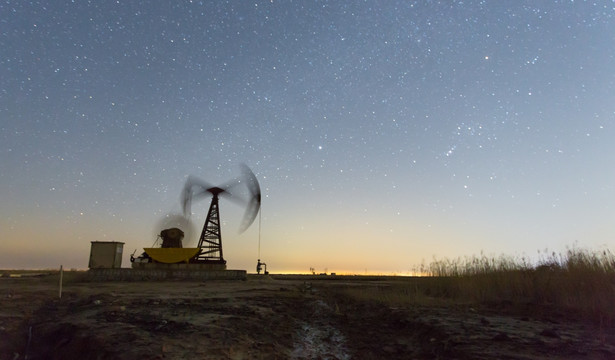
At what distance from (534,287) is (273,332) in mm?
8409

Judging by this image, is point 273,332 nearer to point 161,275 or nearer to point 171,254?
point 161,275

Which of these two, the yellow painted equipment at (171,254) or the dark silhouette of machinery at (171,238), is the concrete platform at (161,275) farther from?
the dark silhouette of machinery at (171,238)

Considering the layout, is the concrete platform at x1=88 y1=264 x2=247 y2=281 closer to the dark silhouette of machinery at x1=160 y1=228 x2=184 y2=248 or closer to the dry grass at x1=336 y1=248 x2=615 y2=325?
the dark silhouette of machinery at x1=160 y1=228 x2=184 y2=248

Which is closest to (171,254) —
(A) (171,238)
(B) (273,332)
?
(A) (171,238)

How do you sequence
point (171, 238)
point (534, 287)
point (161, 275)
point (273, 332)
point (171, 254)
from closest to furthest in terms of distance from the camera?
point (273, 332) → point (534, 287) → point (161, 275) → point (171, 254) → point (171, 238)

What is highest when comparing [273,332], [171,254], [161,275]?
[171,254]

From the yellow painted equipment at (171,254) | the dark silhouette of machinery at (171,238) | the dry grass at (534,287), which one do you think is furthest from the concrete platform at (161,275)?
the dry grass at (534,287)

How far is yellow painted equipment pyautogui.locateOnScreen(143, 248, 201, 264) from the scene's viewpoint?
3084cm

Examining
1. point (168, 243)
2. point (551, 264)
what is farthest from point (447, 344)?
point (168, 243)

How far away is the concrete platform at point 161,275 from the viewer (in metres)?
25.4

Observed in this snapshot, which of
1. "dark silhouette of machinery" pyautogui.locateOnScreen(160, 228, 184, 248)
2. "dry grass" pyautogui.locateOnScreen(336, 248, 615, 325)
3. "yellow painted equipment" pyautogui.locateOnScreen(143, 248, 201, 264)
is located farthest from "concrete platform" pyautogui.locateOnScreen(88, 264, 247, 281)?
"dry grass" pyautogui.locateOnScreen(336, 248, 615, 325)

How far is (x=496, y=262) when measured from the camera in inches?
611

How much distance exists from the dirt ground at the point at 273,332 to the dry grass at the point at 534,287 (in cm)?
74

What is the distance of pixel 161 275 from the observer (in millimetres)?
27094
